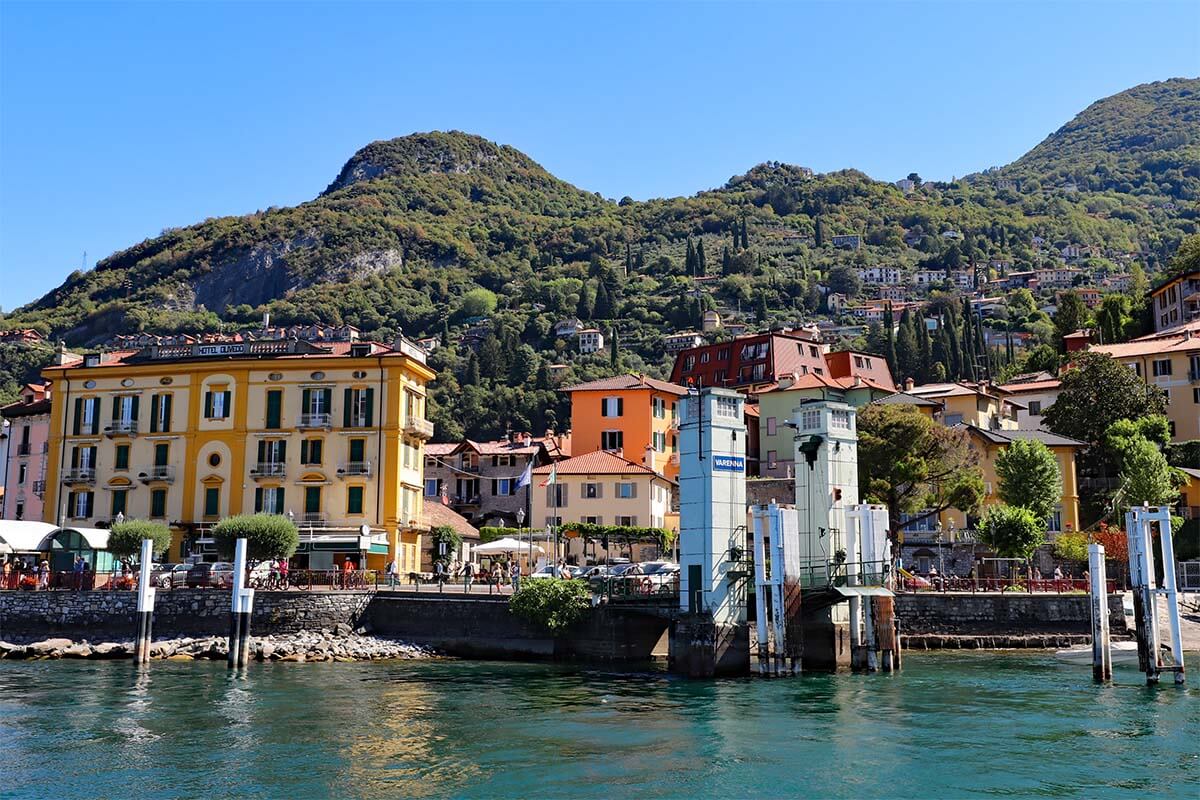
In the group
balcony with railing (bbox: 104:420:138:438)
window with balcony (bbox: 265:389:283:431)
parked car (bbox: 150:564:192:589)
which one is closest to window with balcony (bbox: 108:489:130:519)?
balcony with railing (bbox: 104:420:138:438)

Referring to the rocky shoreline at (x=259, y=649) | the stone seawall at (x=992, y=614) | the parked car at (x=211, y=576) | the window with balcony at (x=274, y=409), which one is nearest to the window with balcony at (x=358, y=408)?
the window with balcony at (x=274, y=409)

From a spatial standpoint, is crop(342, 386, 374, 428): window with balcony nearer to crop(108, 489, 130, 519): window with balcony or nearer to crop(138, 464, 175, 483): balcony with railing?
crop(138, 464, 175, 483): balcony with railing

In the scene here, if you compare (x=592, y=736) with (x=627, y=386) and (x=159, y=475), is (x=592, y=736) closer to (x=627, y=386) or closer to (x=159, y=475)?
(x=159, y=475)

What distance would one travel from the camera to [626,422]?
81312 mm

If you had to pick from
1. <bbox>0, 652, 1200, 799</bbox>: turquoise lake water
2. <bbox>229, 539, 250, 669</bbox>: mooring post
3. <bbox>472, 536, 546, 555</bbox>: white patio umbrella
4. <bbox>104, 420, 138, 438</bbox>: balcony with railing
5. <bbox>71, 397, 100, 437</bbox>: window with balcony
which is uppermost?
<bbox>71, 397, 100, 437</bbox>: window with balcony

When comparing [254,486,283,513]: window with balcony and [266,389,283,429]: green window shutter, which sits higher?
[266,389,283,429]: green window shutter

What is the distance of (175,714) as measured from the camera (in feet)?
107

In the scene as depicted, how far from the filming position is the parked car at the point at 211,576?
51.5 m

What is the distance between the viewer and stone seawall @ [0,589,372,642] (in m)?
50.2

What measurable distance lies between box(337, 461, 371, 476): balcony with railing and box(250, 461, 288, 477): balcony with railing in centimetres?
297

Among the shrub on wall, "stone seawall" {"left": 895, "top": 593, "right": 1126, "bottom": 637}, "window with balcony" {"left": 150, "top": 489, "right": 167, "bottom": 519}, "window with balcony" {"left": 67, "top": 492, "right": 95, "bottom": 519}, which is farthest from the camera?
"window with balcony" {"left": 67, "top": 492, "right": 95, "bottom": 519}

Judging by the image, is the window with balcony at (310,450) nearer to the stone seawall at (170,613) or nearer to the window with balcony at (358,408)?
the window with balcony at (358,408)

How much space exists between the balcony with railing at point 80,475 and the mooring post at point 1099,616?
49.4 metres

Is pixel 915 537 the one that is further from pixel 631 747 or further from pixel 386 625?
pixel 631 747
